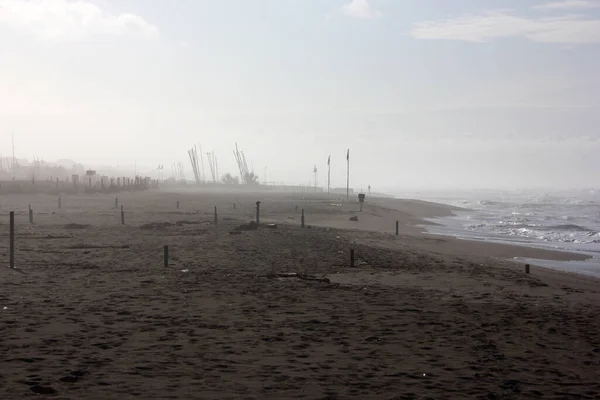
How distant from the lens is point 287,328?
9.23m

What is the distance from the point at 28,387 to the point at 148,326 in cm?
298

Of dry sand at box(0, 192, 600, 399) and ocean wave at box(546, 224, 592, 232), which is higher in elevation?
dry sand at box(0, 192, 600, 399)

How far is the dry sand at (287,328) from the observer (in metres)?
6.61

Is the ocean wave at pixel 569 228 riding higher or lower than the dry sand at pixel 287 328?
lower

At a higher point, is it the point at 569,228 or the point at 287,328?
the point at 287,328

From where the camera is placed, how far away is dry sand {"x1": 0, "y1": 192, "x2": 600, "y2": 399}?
21.7ft

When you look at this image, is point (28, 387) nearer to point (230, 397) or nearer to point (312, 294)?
point (230, 397)

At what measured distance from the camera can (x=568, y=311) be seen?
1139cm

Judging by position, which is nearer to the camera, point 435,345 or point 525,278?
point 435,345

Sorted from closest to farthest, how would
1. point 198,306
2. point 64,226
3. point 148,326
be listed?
1. point 148,326
2. point 198,306
3. point 64,226

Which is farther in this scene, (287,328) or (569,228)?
(569,228)

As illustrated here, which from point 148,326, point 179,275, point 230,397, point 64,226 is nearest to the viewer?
point 230,397

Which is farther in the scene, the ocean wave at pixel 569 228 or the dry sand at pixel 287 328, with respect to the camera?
the ocean wave at pixel 569 228

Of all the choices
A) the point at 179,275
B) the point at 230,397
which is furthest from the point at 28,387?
the point at 179,275
